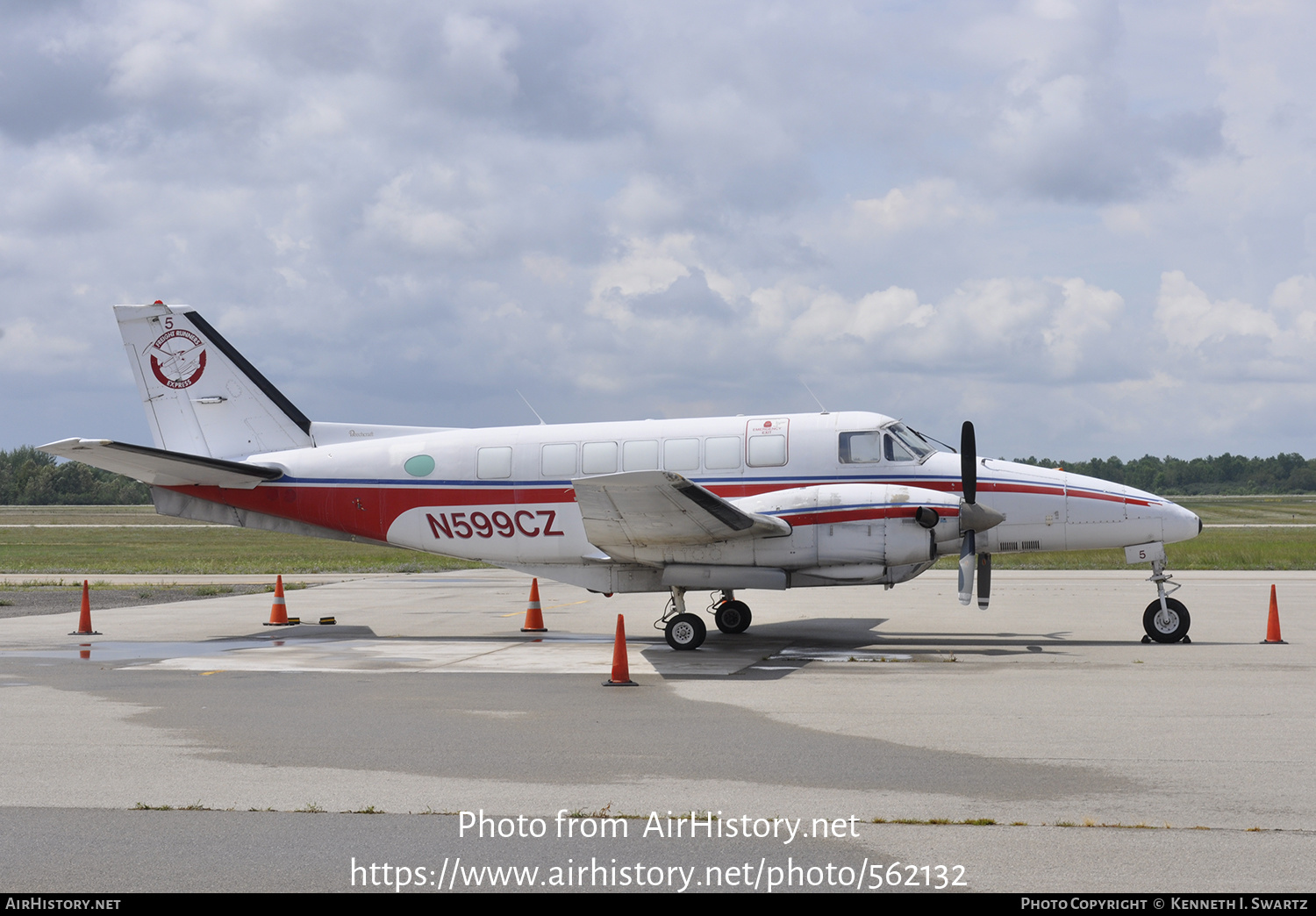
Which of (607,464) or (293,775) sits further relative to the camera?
(607,464)

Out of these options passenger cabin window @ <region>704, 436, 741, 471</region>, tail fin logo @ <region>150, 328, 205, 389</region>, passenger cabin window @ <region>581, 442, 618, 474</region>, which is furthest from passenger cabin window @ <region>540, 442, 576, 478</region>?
tail fin logo @ <region>150, 328, 205, 389</region>

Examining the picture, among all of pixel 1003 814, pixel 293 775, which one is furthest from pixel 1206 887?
pixel 293 775

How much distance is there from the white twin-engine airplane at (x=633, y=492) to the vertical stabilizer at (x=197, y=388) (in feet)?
0.10

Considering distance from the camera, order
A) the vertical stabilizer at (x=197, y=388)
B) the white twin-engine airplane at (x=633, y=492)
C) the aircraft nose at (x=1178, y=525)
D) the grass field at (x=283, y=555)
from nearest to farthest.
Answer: the white twin-engine airplane at (x=633, y=492) < the aircraft nose at (x=1178, y=525) < the vertical stabilizer at (x=197, y=388) < the grass field at (x=283, y=555)

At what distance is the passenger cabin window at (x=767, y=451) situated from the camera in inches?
645

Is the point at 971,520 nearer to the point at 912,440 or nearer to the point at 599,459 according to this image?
the point at 912,440

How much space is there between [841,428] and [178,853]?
39.6 feet

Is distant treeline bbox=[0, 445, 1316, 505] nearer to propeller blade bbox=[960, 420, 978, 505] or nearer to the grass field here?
the grass field

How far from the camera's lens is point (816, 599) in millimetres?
23953

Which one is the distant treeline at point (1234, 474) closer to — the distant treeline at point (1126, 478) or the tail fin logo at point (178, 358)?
the distant treeline at point (1126, 478)

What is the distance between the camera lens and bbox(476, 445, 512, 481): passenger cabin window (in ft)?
57.0

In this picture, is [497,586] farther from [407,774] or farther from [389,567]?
[407,774]

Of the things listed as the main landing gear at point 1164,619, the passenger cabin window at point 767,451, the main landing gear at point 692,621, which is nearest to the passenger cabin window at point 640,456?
the passenger cabin window at point 767,451

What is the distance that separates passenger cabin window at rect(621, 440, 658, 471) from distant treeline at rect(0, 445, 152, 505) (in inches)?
5633
